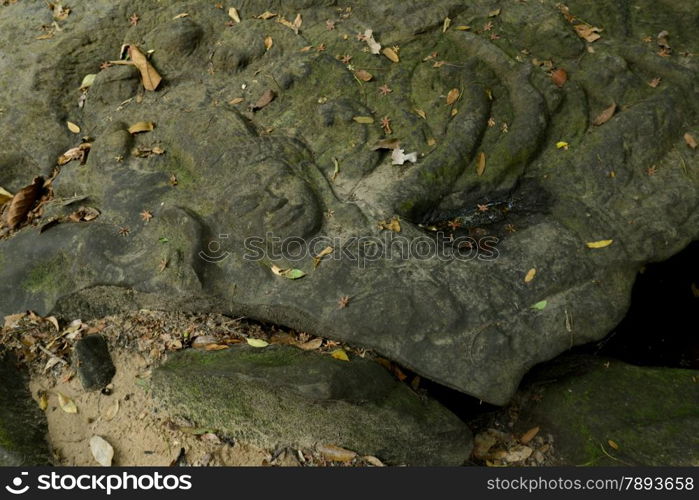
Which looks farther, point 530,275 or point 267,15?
point 267,15

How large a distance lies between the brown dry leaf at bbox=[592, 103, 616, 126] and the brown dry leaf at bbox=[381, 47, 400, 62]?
1553 millimetres

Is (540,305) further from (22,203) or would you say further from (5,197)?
(5,197)

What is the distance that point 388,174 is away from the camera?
405cm

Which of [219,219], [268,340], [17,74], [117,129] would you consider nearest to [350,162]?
[219,219]

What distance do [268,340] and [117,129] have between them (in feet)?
6.49

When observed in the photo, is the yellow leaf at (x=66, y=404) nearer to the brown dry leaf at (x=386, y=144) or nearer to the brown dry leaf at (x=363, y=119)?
the brown dry leaf at (x=386, y=144)

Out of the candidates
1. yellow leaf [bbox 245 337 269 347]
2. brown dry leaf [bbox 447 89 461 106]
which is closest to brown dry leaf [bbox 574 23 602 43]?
brown dry leaf [bbox 447 89 461 106]

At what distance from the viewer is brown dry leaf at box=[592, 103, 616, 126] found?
170 inches

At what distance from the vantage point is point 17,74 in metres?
4.82

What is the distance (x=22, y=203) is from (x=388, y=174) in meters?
2.69

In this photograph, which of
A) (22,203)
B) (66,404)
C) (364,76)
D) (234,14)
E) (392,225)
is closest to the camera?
(66,404)

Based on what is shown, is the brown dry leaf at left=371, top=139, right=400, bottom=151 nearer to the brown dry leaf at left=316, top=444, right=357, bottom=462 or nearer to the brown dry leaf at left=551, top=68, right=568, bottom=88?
the brown dry leaf at left=551, top=68, right=568, bottom=88

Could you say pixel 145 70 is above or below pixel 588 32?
above

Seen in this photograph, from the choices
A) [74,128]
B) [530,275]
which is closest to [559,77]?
[530,275]
